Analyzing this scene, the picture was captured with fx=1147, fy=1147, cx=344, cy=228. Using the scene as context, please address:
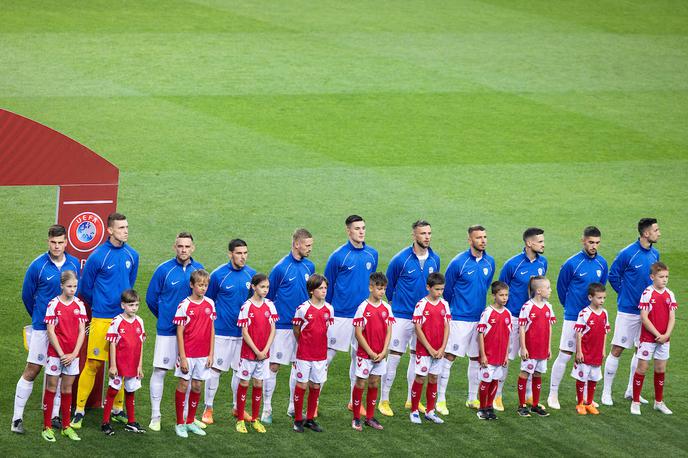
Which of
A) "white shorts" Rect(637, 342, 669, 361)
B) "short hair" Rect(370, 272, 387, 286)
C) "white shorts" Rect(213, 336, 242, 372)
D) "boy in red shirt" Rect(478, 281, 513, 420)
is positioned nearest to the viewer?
"short hair" Rect(370, 272, 387, 286)

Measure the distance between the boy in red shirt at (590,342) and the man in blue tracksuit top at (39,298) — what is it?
5445 millimetres

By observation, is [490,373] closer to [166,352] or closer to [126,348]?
[166,352]

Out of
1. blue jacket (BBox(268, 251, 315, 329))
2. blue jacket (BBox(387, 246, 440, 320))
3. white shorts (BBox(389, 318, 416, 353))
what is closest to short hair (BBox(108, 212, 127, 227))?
blue jacket (BBox(268, 251, 315, 329))

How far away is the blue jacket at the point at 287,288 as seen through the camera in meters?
12.2

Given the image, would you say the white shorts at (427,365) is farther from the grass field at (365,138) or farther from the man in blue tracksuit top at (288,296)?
the man in blue tracksuit top at (288,296)

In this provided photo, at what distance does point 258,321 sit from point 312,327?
551 millimetres

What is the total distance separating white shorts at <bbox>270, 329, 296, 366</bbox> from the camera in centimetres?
1215

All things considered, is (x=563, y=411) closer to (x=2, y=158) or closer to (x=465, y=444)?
(x=465, y=444)

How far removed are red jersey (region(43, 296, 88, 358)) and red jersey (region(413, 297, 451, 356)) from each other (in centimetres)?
345

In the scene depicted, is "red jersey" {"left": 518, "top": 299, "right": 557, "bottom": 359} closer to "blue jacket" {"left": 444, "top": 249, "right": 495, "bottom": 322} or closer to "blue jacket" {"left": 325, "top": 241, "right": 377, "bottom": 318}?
"blue jacket" {"left": 444, "top": 249, "right": 495, "bottom": 322}

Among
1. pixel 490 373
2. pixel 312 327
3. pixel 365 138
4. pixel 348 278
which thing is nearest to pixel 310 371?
pixel 312 327

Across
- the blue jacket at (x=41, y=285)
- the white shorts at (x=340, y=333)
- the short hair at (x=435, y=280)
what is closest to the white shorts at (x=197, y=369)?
the blue jacket at (x=41, y=285)

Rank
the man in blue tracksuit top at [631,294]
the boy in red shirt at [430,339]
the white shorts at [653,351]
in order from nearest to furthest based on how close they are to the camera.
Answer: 1. the boy in red shirt at [430,339]
2. the white shorts at [653,351]
3. the man in blue tracksuit top at [631,294]

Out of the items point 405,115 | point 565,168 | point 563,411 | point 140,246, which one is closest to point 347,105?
point 405,115
